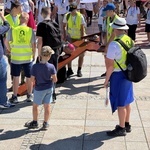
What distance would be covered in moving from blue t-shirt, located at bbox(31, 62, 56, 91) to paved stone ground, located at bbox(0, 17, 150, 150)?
697 millimetres

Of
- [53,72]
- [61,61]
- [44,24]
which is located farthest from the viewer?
[61,61]

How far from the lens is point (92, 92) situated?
27.4 feet

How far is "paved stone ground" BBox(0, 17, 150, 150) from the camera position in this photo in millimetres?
5629

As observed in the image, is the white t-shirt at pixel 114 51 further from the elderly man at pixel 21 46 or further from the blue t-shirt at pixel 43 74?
the elderly man at pixel 21 46

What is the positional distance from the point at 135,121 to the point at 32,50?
2263 millimetres

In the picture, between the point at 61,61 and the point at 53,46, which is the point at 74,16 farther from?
the point at 53,46

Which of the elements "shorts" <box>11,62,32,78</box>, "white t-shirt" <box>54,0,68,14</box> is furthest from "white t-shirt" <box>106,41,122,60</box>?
"white t-shirt" <box>54,0,68,14</box>

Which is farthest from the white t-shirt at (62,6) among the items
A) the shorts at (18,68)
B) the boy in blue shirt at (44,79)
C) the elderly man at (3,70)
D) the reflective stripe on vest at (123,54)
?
the reflective stripe on vest at (123,54)

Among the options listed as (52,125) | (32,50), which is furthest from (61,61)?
(52,125)

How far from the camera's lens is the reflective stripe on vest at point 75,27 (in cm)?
927

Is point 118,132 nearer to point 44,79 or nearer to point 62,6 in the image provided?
point 44,79

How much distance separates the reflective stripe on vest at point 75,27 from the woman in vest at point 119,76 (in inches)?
141

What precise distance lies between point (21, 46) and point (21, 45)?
2 centimetres

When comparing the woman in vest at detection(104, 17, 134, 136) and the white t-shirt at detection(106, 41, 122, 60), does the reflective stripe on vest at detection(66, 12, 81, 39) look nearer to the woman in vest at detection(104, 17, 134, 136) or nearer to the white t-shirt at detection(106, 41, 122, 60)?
the woman in vest at detection(104, 17, 134, 136)
